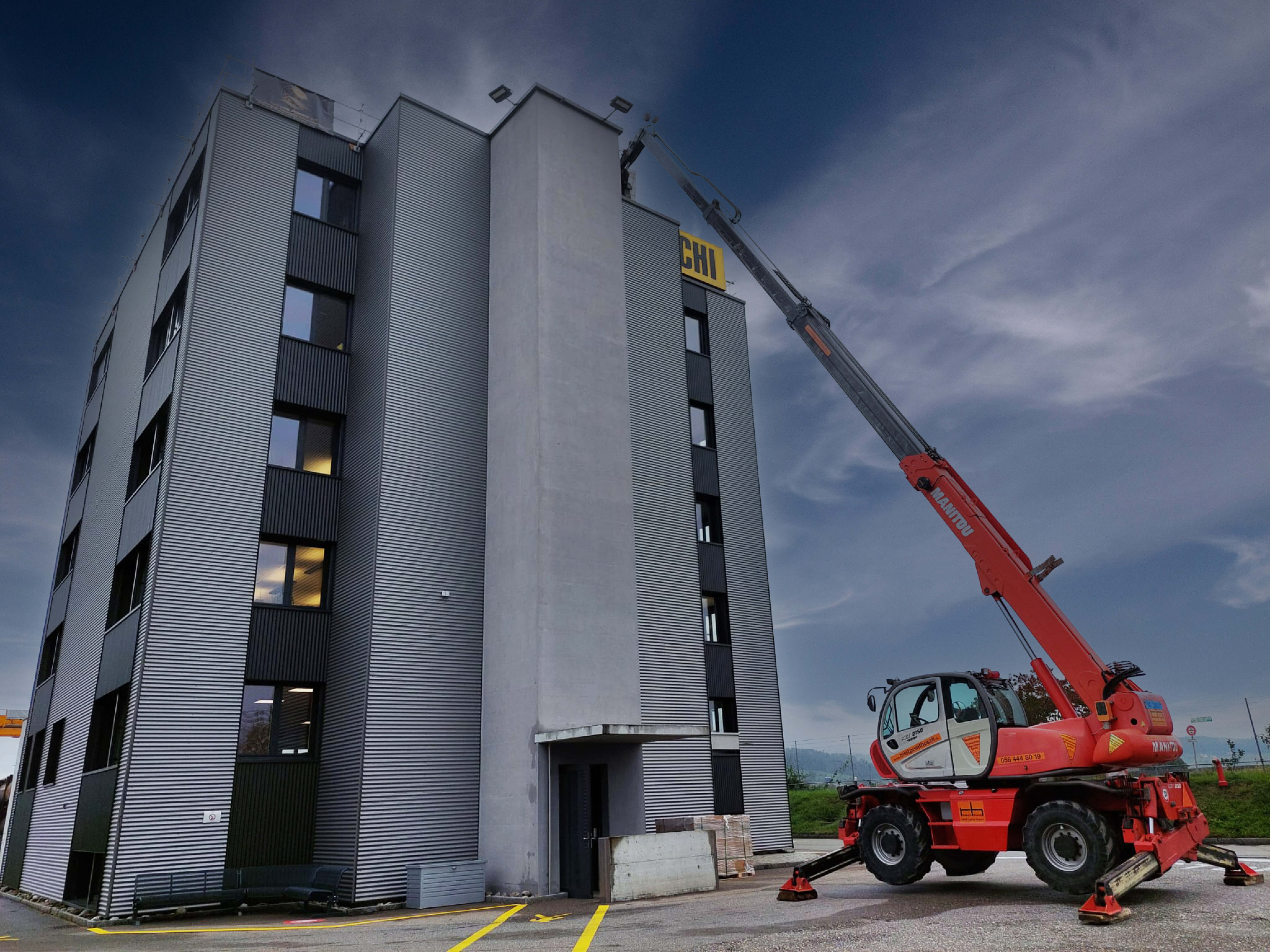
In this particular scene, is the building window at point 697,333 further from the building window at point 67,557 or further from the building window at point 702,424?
the building window at point 67,557

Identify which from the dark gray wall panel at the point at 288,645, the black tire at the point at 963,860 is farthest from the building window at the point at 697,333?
the black tire at the point at 963,860

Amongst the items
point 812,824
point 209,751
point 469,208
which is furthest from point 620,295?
point 812,824

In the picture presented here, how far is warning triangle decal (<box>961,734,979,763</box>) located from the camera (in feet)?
46.1

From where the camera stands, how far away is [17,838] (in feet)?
84.2

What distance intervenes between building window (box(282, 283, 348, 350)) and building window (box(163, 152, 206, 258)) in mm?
3200

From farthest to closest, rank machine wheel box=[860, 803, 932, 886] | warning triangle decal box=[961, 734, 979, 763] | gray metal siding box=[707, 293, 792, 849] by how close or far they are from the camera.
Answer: gray metal siding box=[707, 293, 792, 849], machine wheel box=[860, 803, 932, 886], warning triangle decal box=[961, 734, 979, 763]

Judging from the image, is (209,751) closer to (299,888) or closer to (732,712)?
(299,888)

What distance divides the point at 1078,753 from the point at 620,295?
584 inches

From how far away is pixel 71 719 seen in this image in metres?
22.9

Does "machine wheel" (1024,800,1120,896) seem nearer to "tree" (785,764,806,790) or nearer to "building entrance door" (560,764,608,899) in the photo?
"building entrance door" (560,764,608,899)

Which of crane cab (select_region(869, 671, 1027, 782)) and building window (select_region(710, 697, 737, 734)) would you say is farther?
building window (select_region(710, 697, 737, 734))

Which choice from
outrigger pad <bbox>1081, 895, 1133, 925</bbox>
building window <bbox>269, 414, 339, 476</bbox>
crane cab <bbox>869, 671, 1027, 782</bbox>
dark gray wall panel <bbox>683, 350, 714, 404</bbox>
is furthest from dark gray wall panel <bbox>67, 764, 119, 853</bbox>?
dark gray wall panel <bbox>683, 350, 714, 404</bbox>

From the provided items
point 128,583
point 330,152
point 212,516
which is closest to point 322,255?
point 330,152

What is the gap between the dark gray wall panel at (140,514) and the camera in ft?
64.4
